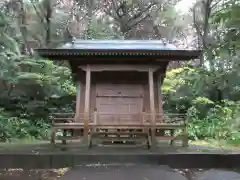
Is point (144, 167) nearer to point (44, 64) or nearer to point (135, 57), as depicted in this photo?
A: point (135, 57)

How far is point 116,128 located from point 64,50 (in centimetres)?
312

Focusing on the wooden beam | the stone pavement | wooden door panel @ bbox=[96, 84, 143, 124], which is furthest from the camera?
wooden door panel @ bbox=[96, 84, 143, 124]

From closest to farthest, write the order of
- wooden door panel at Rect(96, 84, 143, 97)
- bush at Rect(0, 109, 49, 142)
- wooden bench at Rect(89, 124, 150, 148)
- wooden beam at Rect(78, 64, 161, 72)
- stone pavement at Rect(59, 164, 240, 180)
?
stone pavement at Rect(59, 164, 240, 180)
wooden bench at Rect(89, 124, 150, 148)
wooden beam at Rect(78, 64, 161, 72)
wooden door panel at Rect(96, 84, 143, 97)
bush at Rect(0, 109, 49, 142)

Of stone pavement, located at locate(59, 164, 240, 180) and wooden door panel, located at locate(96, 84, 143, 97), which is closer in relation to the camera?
stone pavement, located at locate(59, 164, 240, 180)

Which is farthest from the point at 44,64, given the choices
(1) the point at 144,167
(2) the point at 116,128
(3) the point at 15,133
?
(1) the point at 144,167

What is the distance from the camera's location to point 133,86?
12.5 meters

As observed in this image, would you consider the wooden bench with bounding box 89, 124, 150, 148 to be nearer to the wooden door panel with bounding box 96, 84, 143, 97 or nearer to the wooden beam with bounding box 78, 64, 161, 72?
the wooden door panel with bounding box 96, 84, 143, 97

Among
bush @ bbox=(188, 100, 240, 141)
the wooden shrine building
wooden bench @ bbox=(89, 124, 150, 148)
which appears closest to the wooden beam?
the wooden shrine building

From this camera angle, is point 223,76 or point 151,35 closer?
point 223,76

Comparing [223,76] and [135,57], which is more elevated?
[135,57]

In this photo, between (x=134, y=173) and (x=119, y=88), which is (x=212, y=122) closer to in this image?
(x=119, y=88)

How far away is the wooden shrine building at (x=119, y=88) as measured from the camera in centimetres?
1026

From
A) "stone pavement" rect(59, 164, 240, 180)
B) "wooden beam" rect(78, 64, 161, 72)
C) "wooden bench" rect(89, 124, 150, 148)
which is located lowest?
"stone pavement" rect(59, 164, 240, 180)

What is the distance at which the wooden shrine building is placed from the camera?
10.3 meters
